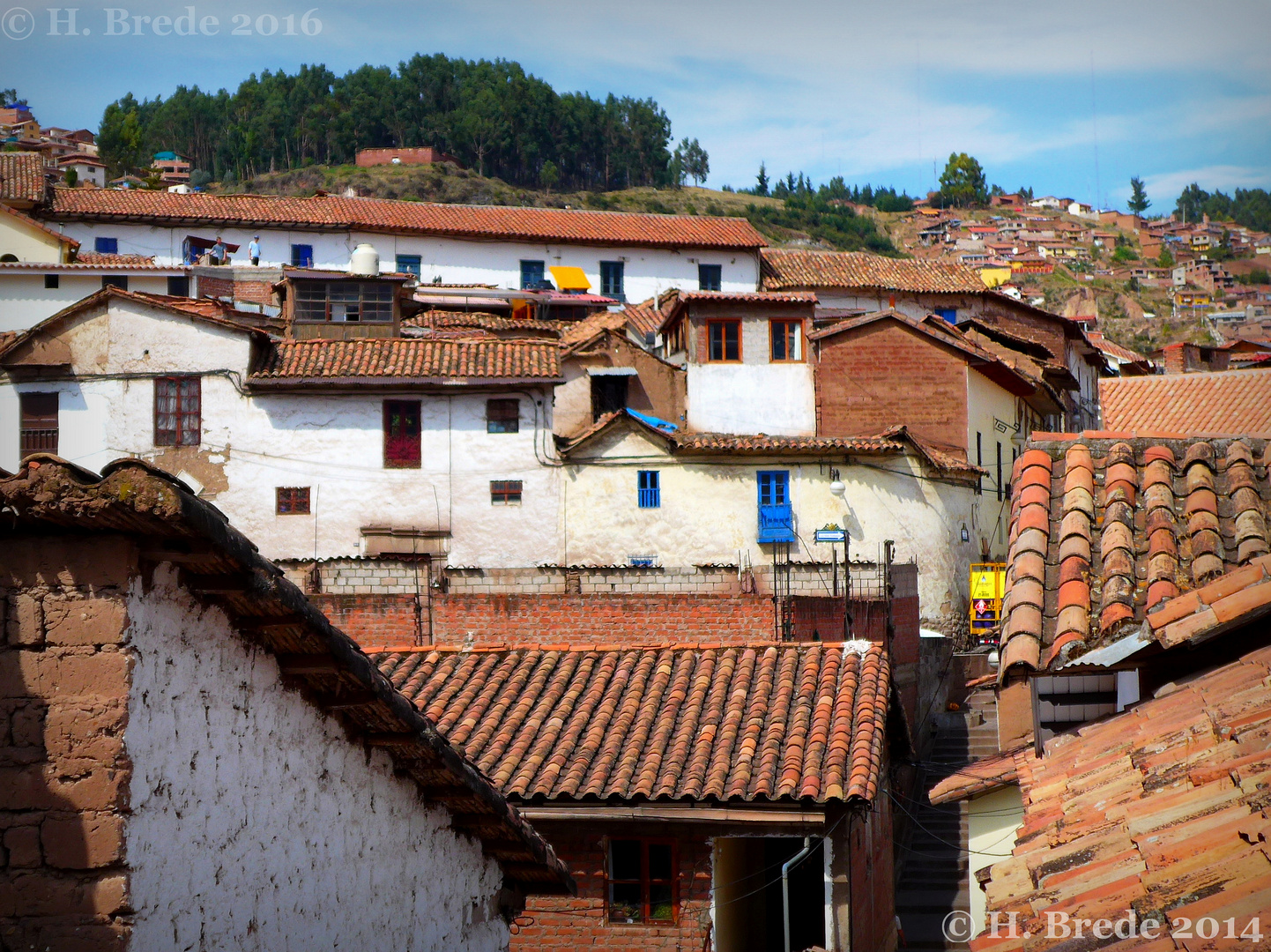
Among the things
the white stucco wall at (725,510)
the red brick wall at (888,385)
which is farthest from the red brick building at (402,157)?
the white stucco wall at (725,510)

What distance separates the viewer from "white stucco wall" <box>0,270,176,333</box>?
128ft

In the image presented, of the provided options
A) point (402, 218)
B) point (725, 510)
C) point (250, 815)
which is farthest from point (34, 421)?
point (250, 815)

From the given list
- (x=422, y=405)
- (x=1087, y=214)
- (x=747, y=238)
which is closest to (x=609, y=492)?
(x=422, y=405)

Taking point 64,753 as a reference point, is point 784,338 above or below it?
above

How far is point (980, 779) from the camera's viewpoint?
879 centimetres

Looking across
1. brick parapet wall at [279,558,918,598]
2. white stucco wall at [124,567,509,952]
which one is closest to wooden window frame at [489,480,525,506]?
brick parapet wall at [279,558,918,598]

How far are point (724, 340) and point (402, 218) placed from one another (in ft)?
60.7

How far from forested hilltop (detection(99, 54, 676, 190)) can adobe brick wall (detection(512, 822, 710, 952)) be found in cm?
9563

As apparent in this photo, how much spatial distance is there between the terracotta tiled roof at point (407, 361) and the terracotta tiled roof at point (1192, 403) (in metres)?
12.6

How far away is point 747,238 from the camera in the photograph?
48.9 meters

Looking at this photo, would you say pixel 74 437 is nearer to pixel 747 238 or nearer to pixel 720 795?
pixel 720 795

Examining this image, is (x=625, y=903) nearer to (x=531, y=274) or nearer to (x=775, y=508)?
(x=775, y=508)

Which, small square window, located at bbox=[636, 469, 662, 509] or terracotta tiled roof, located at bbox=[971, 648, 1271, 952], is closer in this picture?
terracotta tiled roof, located at bbox=[971, 648, 1271, 952]

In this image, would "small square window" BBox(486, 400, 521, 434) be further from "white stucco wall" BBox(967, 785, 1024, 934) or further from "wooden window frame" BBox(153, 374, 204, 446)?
"white stucco wall" BBox(967, 785, 1024, 934)
